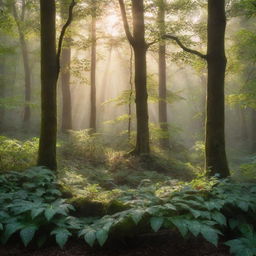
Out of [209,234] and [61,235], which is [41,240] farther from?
[209,234]

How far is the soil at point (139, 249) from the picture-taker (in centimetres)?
356

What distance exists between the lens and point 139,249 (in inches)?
145

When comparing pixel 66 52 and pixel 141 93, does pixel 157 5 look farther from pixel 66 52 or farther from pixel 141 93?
pixel 66 52

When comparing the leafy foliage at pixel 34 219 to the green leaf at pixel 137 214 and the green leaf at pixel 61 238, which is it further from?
the green leaf at pixel 137 214

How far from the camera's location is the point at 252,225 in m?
4.05

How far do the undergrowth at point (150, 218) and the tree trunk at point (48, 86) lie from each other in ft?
7.11

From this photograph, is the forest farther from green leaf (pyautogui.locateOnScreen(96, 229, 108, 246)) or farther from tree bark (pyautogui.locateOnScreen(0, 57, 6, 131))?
tree bark (pyautogui.locateOnScreen(0, 57, 6, 131))

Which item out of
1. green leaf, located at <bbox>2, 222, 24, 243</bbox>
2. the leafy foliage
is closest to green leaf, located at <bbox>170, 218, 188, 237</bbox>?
the leafy foliage

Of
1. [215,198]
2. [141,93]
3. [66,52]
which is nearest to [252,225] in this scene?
[215,198]

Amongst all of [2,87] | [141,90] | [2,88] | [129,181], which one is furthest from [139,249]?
[2,88]

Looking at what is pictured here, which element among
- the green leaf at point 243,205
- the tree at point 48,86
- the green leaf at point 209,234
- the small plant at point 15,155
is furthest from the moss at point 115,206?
the small plant at point 15,155

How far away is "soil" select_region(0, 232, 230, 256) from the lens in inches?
140

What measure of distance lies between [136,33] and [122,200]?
8047 mm

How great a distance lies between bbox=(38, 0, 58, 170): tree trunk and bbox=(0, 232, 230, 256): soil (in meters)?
3.38
